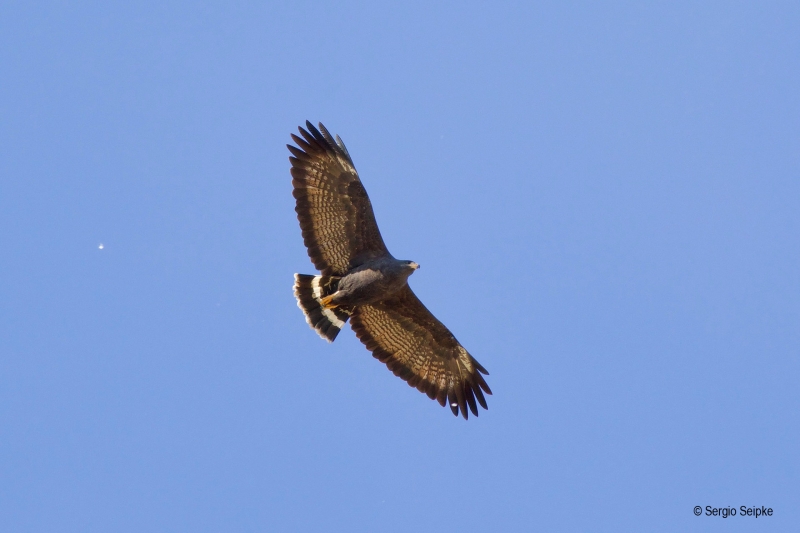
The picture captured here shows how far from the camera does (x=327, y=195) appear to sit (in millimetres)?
12094

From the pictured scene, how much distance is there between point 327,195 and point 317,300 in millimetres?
1629

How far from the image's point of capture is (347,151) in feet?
39.6

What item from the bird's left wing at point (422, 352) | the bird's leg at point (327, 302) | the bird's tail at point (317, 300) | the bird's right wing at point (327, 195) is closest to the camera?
the bird's right wing at point (327, 195)

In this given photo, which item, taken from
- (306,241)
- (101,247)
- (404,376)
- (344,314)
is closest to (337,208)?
(306,241)

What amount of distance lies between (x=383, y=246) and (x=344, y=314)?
4.21ft

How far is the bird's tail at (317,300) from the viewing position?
12.6 meters

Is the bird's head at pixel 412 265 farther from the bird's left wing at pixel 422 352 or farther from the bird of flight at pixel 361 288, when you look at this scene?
the bird's left wing at pixel 422 352

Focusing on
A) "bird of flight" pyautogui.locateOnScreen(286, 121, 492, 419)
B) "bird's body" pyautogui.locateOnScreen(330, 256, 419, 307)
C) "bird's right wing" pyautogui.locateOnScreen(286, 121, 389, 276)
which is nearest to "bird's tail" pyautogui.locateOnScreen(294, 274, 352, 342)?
"bird of flight" pyautogui.locateOnScreen(286, 121, 492, 419)

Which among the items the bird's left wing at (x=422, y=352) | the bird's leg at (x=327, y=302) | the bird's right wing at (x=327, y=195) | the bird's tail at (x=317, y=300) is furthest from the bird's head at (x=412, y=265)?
the bird's leg at (x=327, y=302)

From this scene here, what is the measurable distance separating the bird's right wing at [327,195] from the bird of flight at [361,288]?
0.05 feet

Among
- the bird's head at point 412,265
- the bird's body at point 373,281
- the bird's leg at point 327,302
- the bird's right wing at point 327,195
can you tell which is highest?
the bird's right wing at point 327,195

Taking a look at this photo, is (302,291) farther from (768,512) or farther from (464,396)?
(768,512)

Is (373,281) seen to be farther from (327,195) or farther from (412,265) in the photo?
(327,195)

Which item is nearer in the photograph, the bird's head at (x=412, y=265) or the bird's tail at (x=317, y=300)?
the bird's head at (x=412, y=265)
